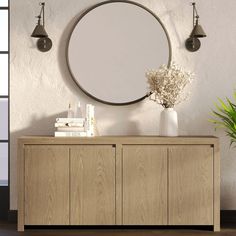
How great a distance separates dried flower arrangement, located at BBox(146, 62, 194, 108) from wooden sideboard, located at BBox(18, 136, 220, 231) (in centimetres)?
40

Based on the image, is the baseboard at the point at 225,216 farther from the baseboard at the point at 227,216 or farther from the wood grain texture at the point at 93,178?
the wood grain texture at the point at 93,178

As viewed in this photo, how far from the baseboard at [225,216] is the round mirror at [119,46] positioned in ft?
4.27

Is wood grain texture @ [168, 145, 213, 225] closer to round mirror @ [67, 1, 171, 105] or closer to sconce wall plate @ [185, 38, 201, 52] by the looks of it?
round mirror @ [67, 1, 171, 105]

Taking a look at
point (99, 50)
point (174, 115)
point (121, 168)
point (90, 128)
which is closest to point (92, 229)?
point (121, 168)

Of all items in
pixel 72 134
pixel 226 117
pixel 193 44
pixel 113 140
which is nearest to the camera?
pixel 113 140

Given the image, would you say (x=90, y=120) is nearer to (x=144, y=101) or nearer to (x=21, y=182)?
(x=144, y=101)

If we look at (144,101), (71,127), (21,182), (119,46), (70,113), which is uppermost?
(119,46)

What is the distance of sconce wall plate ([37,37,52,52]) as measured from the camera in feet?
15.0

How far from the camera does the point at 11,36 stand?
15.1 feet

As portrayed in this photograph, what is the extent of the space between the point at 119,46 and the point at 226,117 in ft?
3.81


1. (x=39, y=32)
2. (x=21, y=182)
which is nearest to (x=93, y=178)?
(x=21, y=182)

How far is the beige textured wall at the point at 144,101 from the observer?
4.58 m

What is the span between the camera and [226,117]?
439cm

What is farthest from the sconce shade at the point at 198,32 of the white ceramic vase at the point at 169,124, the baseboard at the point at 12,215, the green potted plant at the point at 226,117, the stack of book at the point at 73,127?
the baseboard at the point at 12,215
